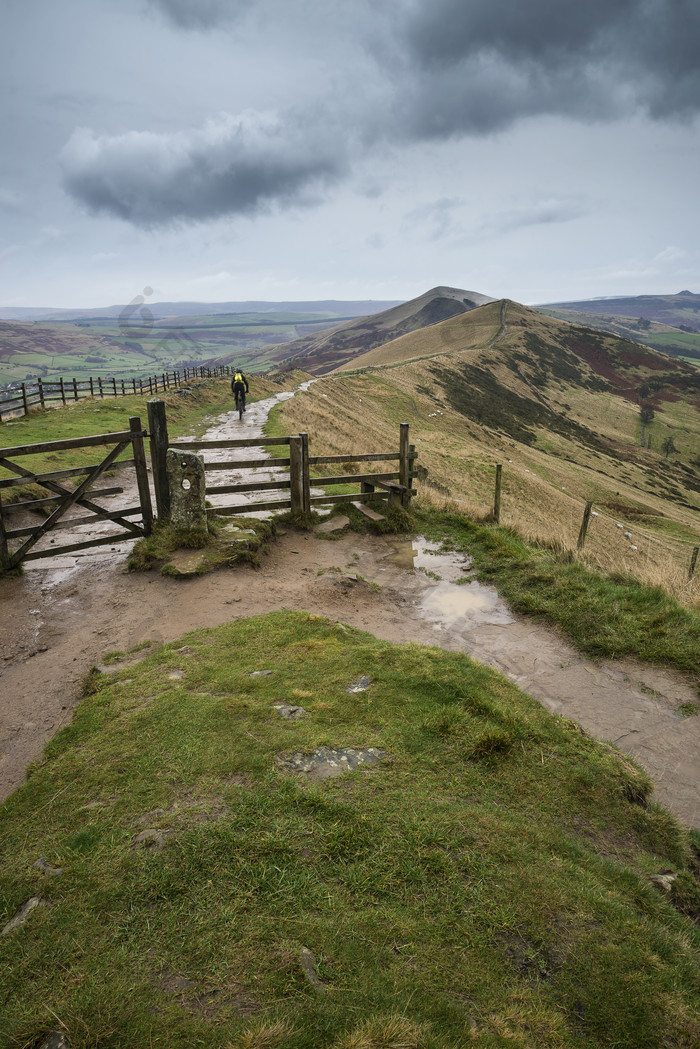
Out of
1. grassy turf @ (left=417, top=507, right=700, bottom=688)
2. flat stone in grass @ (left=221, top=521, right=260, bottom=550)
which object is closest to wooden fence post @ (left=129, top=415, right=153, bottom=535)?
flat stone in grass @ (left=221, top=521, right=260, bottom=550)

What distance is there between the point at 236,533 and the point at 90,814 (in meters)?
7.01

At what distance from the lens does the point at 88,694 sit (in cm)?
609

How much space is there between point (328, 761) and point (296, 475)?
780cm

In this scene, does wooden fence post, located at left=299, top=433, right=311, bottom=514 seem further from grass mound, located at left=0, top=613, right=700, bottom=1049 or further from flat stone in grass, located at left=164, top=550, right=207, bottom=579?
grass mound, located at left=0, top=613, right=700, bottom=1049

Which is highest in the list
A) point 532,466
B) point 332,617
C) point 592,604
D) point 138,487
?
point 138,487

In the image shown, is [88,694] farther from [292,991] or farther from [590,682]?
[590,682]

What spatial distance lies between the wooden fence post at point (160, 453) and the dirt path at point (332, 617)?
4.70 feet

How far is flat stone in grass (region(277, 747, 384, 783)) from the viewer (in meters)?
4.62

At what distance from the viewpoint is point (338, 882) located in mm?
3652

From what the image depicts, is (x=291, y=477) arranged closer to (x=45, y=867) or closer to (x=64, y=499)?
(x=64, y=499)

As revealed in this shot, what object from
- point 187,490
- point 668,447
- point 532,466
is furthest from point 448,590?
point 668,447

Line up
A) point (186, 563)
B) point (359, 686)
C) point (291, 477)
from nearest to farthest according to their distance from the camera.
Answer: point (359, 686) < point (186, 563) < point (291, 477)

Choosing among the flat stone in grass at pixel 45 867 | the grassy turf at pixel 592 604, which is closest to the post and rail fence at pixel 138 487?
the grassy turf at pixel 592 604

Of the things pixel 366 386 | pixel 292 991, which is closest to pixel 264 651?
pixel 292 991
